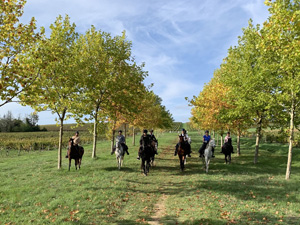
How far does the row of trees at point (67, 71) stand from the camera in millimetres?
9172

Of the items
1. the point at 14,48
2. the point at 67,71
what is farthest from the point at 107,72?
the point at 14,48

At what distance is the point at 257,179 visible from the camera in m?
13.0

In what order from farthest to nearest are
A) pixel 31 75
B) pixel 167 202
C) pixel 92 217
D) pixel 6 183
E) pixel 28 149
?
pixel 28 149 → pixel 6 183 → pixel 31 75 → pixel 167 202 → pixel 92 217

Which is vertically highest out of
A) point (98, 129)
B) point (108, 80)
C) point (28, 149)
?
point (108, 80)

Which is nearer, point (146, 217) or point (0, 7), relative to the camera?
point (146, 217)

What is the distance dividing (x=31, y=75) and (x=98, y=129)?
11411mm

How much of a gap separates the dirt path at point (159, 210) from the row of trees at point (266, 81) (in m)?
8.32

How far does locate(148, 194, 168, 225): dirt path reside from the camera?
7.11 meters

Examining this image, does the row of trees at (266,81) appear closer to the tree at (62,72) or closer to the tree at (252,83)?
the tree at (252,83)

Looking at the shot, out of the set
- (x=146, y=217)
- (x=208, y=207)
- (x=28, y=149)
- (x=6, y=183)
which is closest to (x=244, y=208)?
(x=208, y=207)

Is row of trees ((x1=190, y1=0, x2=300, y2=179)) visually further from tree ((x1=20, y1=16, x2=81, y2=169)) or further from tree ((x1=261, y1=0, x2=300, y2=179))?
tree ((x1=20, y1=16, x2=81, y2=169))

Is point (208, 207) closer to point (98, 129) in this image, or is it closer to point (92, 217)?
point (92, 217)

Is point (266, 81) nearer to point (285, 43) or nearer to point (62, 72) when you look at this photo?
point (285, 43)

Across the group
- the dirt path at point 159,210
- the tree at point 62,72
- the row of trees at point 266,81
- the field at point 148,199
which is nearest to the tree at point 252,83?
the row of trees at point 266,81
